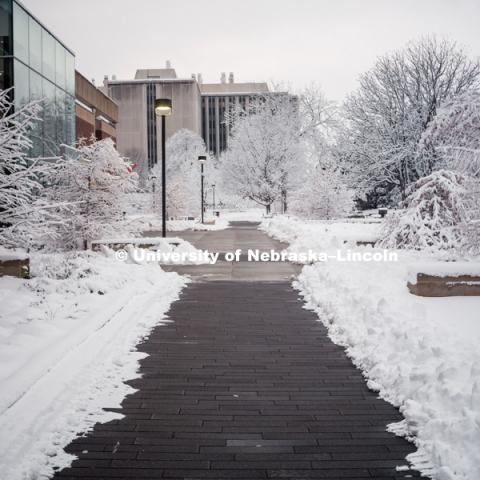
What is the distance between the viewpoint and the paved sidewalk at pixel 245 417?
363 cm

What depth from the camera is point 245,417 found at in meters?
4.49

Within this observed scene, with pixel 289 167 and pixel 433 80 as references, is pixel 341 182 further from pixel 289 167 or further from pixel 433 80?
pixel 289 167

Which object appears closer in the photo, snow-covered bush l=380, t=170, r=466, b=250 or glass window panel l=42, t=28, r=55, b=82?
snow-covered bush l=380, t=170, r=466, b=250

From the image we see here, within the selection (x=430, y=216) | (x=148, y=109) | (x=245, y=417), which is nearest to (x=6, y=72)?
(x=430, y=216)

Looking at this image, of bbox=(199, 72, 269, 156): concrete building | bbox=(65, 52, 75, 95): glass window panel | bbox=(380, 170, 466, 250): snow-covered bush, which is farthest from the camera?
bbox=(199, 72, 269, 156): concrete building

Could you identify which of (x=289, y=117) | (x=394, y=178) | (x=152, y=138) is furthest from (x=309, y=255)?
(x=152, y=138)

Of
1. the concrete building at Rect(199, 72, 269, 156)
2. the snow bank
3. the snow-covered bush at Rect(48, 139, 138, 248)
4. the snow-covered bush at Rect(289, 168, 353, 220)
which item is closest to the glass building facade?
the snow-covered bush at Rect(48, 139, 138, 248)

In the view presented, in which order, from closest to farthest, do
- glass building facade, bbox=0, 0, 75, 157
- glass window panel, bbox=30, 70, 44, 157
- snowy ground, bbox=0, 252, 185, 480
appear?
1. snowy ground, bbox=0, 252, 185, 480
2. glass building facade, bbox=0, 0, 75, 157
3. glass window panel, bbox=30, 70, 44, 157

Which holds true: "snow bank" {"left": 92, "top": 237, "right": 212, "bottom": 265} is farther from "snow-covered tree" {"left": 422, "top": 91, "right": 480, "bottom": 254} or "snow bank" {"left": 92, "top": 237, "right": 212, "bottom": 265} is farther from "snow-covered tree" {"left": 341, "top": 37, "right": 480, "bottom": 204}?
"snow-covered tree" {"left": 341, "top": 37, "right": 480, "bottom": 204}

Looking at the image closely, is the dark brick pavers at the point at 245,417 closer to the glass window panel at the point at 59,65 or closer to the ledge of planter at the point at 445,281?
the ledge of planter at the point at 445,281

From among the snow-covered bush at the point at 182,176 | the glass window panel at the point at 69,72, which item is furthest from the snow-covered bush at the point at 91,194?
the snow-covered bush at the point at 182,176

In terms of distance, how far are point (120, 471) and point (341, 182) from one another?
104 ft

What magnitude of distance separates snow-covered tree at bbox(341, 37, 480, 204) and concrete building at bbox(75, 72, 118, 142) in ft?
64.7

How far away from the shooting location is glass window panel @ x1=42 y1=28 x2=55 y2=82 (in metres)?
28.1
